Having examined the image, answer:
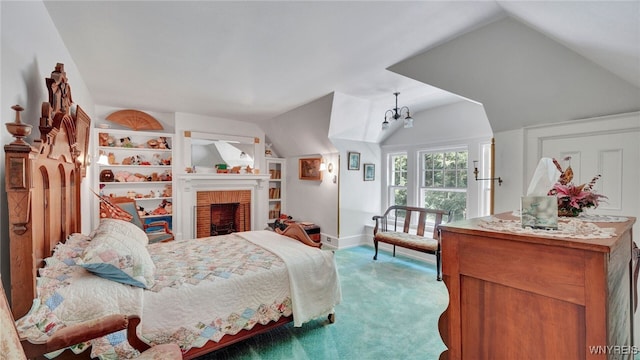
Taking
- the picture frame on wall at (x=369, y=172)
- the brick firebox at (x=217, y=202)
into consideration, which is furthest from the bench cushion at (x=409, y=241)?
the brick firebox at (x=217, y=202)

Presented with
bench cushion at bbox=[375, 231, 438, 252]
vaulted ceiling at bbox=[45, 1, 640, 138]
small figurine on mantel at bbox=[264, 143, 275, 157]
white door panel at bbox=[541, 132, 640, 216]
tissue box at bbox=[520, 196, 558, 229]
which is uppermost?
vaulted ceiling at bbox=[45, 1, 640, 138]

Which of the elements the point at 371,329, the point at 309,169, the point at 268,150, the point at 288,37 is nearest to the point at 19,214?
the point at 288,37

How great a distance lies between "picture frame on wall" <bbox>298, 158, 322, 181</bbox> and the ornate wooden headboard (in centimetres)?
360

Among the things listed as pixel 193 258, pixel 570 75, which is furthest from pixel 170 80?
pixel 570 75

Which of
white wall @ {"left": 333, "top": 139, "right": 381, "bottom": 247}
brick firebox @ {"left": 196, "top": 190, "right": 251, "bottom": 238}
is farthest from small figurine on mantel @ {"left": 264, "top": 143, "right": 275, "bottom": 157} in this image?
white wall @ {"left": 333, "top": 139, "right": 381, "bottom": 247}

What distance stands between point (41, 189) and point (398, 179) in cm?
492

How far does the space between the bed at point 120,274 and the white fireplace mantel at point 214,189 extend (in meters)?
2.24

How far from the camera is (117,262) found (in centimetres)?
163

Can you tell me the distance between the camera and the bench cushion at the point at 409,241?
3600 millimetres

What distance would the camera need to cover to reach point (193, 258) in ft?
7.69

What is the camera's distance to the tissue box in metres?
1.01

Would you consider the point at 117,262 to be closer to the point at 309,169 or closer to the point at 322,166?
the point at 322,166

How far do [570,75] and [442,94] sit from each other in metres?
1.75

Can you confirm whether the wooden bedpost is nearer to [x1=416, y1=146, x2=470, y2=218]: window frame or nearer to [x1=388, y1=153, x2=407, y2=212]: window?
[x1=416, y1=146, x2=470, y2=218]: window frame
